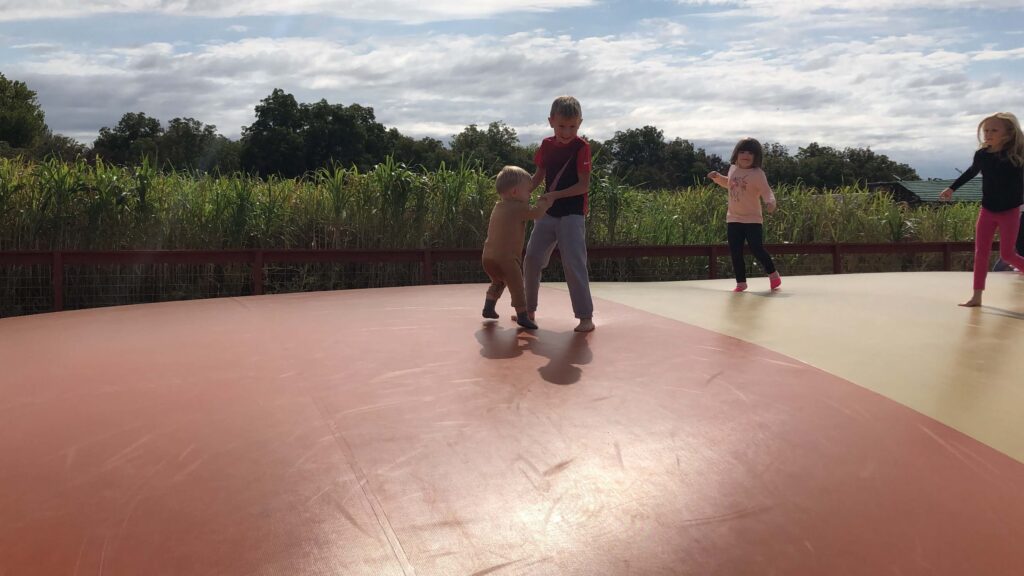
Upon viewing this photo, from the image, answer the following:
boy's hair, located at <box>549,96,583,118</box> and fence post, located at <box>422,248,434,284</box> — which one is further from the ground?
boy's hair, located at <box>549,96,583,118</box>

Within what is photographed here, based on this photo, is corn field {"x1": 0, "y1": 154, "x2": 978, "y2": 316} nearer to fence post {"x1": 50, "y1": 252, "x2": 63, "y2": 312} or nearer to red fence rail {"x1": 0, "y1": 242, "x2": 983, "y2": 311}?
red fence rail {"x1": 0, "y1": 242, "x2": 983, "y2": 311}

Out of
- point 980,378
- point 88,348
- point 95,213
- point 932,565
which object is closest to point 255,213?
point 95,213

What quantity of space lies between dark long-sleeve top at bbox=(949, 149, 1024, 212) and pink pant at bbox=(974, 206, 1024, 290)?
0.07 metres

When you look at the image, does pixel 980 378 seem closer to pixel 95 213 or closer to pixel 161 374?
pixel 161 374

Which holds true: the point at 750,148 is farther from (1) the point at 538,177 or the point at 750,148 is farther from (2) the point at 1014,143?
(1) the point at 538,177

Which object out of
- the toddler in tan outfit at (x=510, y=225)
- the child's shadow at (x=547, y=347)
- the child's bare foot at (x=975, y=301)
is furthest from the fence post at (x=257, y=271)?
the child's bare foot at (x=975, y=301)

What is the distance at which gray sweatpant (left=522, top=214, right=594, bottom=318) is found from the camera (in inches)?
202

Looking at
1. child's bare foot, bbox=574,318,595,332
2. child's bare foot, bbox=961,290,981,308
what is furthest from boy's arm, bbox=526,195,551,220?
child's bare foot, bbox=961,290,981,308

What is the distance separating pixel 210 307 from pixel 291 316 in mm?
1188

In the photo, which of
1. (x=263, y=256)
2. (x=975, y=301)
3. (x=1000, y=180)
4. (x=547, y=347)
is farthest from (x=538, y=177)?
(x=263, y=256)

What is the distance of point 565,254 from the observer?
203 inches

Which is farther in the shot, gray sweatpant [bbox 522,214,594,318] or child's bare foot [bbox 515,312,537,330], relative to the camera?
child's bare foot [bbox 515,312,537,330]

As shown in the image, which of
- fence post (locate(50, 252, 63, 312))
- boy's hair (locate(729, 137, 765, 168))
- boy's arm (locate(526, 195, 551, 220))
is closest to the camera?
boy's arm (locate(526, 195, 551, 220))

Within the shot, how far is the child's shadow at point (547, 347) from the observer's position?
13.8ft
